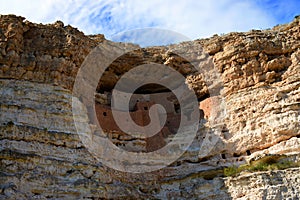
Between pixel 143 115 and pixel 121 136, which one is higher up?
pixel 143 115

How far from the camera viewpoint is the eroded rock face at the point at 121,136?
15359 mm

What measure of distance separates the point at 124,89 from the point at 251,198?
9.28 metres

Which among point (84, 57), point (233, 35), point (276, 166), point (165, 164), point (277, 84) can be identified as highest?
point (233, 35)

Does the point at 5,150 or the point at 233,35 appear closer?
the point at 5,150

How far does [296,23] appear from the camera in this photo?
69.4ft

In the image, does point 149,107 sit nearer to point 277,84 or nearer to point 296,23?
point 277,84

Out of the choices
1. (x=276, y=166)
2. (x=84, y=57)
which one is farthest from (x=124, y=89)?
(x=276, y=166)

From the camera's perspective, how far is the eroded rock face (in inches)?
605

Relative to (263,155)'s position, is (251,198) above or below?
below

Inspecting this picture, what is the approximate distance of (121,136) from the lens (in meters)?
19.2

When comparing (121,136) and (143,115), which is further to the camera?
(143,115)

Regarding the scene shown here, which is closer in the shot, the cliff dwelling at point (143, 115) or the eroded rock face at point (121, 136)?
the eroded rock face at point (121, 136)

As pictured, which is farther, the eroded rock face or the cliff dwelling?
the cliff dwelling

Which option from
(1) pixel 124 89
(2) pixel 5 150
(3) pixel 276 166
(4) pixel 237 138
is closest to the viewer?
(2) pixel 5 150
